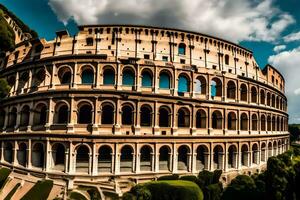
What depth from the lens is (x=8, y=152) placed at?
2817 cm

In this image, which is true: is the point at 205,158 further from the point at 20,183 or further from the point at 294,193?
the point at 20,183

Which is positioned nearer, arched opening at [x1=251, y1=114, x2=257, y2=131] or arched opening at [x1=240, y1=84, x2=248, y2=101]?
arched opening at [x1=240, y1=84, x2=248, y2=101]

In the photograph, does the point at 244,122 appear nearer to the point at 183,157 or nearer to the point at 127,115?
the point at 183,157

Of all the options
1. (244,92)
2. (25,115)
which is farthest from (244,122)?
(25,115)

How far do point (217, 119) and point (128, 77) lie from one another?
1200 cm

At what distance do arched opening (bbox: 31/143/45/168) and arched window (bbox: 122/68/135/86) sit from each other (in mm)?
11226

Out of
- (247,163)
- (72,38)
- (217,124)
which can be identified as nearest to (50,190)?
(72,38)

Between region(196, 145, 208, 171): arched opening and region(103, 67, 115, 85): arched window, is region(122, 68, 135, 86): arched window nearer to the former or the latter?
region(103, 67, 115, 85): arched window

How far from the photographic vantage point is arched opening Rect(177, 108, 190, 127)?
88.2 ft

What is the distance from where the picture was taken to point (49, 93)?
973 inches

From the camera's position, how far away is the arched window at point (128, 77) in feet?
84.5

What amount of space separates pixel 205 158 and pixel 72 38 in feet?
66.1

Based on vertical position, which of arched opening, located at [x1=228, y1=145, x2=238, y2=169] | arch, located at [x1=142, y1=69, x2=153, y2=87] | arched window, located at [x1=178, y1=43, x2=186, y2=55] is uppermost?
arched window, located at [x1=178, y1=43, x2=186, y2=55]

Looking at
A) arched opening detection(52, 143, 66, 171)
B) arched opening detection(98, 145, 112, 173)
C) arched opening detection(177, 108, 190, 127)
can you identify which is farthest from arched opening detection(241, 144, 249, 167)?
arched opening detection(52, 143, 66, 171)
